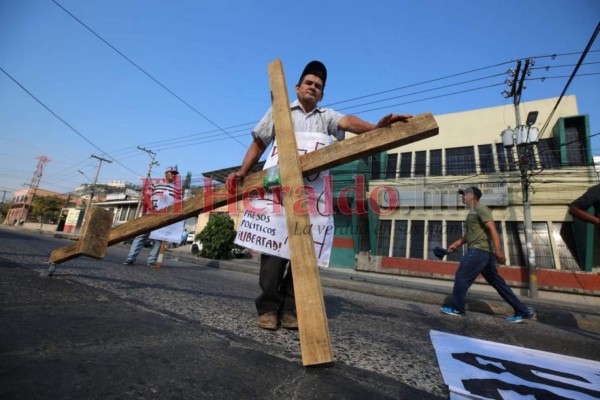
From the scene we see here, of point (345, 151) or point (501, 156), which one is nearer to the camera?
point (345, 151)

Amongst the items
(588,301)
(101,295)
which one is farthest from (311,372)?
(588,301)

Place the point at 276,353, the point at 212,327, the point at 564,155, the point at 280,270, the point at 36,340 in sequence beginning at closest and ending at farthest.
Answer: the point at 36,340
the point at 276,353
the point at 212,327
the point at 280,270
the point at 564,155

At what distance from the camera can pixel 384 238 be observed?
614 inches

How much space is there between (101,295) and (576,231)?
1621 centimetres

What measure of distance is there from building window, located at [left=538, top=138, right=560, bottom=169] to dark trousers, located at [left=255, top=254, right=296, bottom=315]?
1639 cm

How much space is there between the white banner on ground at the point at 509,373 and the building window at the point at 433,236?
1342 centimetres

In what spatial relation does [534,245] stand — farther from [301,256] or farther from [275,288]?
[301,256]

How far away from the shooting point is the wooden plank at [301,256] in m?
1.13

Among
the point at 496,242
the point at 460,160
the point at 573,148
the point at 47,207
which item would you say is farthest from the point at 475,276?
the point at 47,207

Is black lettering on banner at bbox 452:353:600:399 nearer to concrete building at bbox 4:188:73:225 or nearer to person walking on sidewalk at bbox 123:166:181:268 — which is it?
person walking on sidewalk at bbox 123:166:181:268

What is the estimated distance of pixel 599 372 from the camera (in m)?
1.53

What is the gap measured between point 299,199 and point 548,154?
56.8 ft

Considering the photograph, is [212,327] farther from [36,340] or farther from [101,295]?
[101,295]

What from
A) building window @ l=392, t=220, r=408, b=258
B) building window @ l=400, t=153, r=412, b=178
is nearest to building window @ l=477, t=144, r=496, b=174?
building window @ l=400, t=153, r=412, b=178
